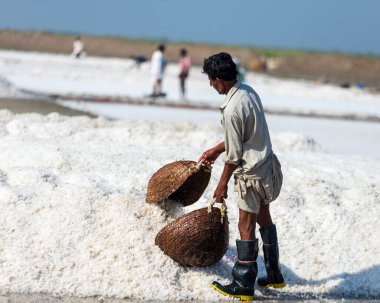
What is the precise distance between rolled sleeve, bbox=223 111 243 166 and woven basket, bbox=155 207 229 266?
2.01 feet

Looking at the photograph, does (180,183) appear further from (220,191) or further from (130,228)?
(220,191)

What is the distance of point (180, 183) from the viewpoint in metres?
6.21

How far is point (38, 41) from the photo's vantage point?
70.3m

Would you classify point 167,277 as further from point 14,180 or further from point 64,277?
point 14,180

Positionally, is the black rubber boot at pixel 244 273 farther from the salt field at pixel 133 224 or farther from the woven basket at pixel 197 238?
the woven basket at pixel 197 238

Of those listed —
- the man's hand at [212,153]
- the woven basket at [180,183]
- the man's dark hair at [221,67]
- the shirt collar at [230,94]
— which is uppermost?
the man's dark hair at [221,67]

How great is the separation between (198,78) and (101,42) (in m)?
39.4

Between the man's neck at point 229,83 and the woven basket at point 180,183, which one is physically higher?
the man's neck at point 229,83

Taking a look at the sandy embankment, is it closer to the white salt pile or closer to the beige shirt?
the white salt pile

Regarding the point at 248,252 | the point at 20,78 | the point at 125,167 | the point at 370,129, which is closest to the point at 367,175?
the point at 125,167

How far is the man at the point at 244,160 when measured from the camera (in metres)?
5.40

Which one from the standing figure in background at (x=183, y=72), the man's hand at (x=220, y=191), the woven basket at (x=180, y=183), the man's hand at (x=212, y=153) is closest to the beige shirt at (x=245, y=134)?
the man's hand at (x=220, y=191)

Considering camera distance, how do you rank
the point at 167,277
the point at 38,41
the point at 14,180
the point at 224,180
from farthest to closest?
the point at 38,41 → the point at 14,180 → the point at 167,277 → the point at 224,180

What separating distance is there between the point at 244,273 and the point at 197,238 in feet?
1.52
